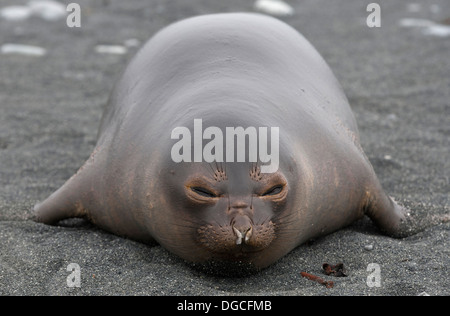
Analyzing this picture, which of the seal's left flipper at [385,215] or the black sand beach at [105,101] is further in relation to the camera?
the seal's left flipper at [385,215]

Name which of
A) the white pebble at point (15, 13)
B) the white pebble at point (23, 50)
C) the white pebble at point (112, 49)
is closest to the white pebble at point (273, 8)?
the white pebble at point (112, 49)

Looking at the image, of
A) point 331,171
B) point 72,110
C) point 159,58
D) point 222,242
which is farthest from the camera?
point 72,110

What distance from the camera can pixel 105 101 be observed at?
6715mm

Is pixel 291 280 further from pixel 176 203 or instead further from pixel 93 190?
pixel 93 190

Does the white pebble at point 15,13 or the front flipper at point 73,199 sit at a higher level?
the white pebble at point 15,13

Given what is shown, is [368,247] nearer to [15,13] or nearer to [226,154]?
[226,154]

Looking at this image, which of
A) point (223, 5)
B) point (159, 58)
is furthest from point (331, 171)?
point (223, 5)

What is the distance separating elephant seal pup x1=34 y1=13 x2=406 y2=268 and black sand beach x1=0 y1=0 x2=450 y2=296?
0.14 metres

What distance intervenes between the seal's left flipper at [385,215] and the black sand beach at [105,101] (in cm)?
8

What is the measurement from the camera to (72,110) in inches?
253

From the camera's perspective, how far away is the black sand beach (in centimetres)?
325

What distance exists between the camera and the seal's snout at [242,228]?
2840 mm

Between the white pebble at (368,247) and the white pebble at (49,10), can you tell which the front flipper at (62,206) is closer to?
the white pebble at (368,247)

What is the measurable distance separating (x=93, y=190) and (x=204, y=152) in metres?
1.08
